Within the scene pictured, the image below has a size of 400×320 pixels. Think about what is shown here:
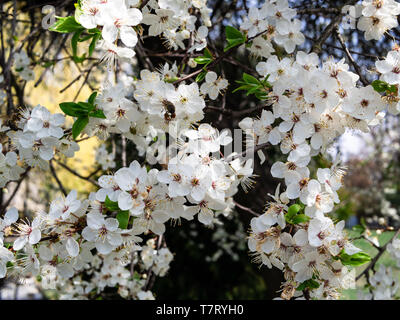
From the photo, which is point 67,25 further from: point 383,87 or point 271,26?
point 383,87

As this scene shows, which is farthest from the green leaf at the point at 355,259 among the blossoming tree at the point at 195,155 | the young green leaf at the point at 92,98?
the young green leaf at the point at 92,98

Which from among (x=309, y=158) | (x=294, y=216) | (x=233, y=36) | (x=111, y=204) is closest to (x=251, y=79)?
(x=233, y=36)

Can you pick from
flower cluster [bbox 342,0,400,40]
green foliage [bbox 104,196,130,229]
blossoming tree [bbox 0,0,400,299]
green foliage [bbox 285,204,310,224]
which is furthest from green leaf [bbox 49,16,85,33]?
flower cluster [bbox 342,0,400,40]

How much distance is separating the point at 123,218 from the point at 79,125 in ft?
1.03

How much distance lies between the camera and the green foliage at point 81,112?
1.07m

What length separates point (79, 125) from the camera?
1.07 metres

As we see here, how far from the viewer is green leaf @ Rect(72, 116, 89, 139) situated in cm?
107

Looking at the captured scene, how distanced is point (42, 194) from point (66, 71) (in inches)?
59.6

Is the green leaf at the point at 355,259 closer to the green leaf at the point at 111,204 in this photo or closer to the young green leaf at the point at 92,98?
the green leaf at the point at 111,204

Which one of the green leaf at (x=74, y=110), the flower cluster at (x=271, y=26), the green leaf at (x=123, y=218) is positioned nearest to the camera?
the green leaf at (x=123, y=218)

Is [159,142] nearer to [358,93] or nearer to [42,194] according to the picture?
[358,93]

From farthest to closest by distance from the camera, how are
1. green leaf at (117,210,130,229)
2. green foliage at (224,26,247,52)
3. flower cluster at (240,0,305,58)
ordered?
1. flower cluster at (240,0,305,58)
2. green foliage at (224,26,247,52)
3. green leaf at (117,210,130,229)

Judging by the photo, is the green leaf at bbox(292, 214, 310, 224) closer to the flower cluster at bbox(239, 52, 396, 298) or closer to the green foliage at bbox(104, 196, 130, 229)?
the flower cluster at bbox(239, 52, 396, 298)

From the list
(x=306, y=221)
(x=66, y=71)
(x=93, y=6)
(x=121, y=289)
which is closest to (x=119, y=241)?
(x=306, y=221)
